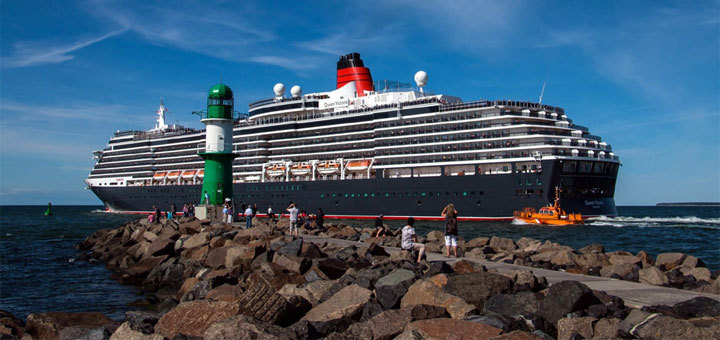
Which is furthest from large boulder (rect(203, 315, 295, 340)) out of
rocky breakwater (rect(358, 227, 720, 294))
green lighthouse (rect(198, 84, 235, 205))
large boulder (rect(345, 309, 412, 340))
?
green lighthouse (rect(198, 84, 235, 205))

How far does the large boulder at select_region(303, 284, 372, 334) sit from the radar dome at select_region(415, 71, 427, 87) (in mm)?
46611

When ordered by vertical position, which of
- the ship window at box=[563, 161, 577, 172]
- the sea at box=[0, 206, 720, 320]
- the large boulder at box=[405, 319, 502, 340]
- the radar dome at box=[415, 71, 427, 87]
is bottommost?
the sea at box=[0, 206, 720, 320]

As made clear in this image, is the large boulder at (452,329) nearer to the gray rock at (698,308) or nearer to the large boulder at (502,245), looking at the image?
the gray rock at (698,308)

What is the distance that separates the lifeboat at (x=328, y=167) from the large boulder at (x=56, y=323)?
43120 mm

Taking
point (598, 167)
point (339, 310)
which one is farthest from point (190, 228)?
point (598, 167)

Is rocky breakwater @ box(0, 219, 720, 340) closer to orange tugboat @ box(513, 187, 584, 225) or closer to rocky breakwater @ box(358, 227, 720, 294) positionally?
rocky breakwater @ box(358, 227, 720, 294)

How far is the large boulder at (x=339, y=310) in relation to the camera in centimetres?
771

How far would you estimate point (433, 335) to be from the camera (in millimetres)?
6578

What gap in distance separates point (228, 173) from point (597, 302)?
26048 mm

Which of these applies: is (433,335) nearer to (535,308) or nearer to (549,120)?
(535,308)

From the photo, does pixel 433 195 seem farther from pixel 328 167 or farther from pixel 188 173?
pixel 188 173

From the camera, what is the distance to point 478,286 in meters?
8.44

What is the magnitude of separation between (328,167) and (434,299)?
45.1 metres

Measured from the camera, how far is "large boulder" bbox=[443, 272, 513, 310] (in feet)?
26.9
